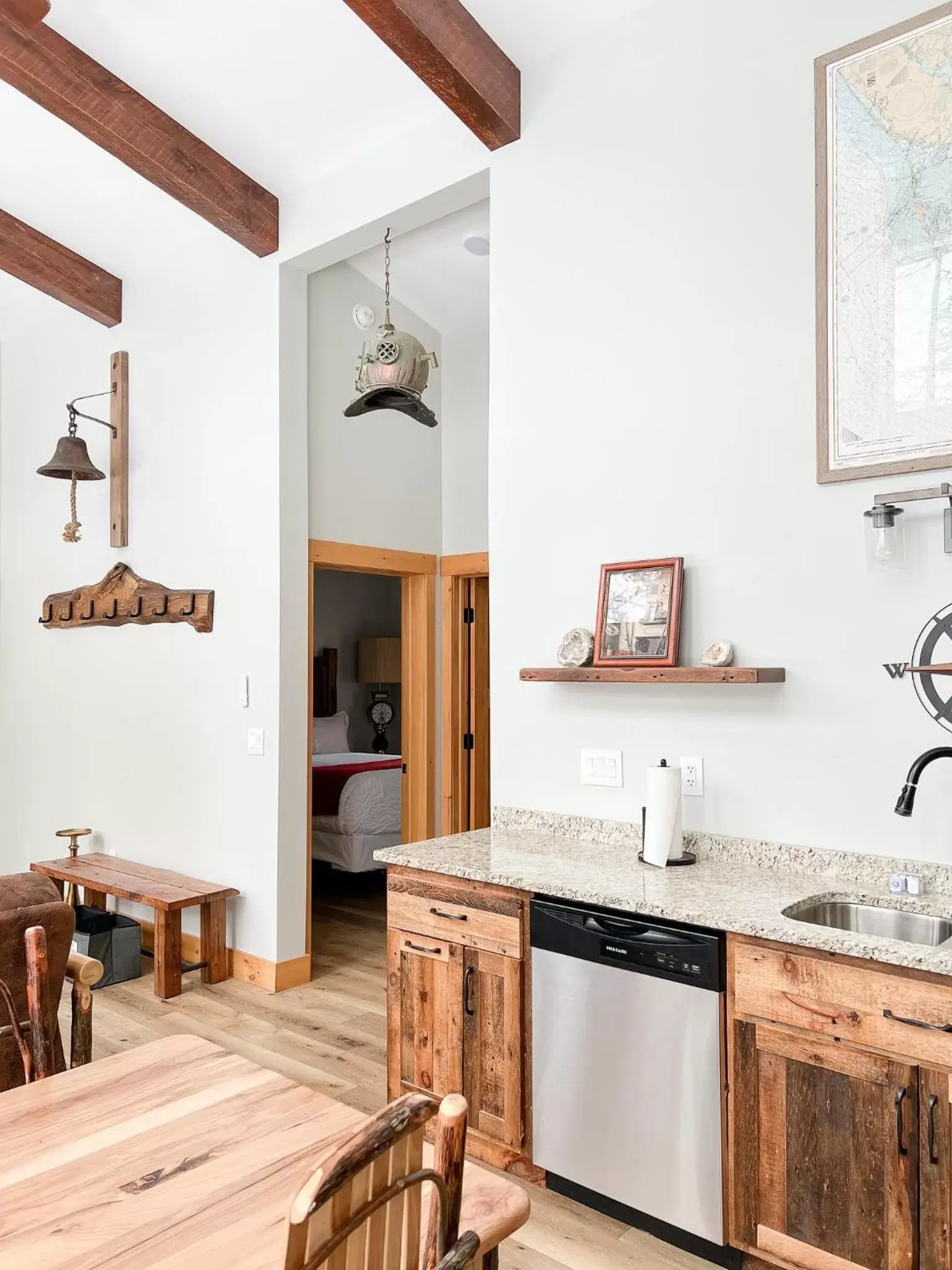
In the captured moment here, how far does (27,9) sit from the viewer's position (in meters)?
2.74

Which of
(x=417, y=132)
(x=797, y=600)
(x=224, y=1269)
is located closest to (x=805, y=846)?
(x=797, y=600)

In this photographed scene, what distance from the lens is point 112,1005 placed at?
423 centimetres

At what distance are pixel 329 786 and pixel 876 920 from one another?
4.41 meters

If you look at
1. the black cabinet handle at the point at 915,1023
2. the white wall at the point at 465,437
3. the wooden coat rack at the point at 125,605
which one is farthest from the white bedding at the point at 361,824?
the black cabinet handle at the point at 915,1023

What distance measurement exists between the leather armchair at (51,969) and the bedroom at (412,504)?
2.72 metres

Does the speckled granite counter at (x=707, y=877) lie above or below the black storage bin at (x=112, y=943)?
above

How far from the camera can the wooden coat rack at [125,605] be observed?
15.6 ft

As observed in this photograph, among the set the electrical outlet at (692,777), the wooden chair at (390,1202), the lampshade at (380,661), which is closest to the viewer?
the wooden chair at (390,1202)

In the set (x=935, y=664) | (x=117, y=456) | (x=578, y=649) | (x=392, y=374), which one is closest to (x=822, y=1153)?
(x=935, y=664)

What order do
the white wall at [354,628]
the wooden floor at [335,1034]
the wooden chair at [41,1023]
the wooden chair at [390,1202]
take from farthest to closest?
the white wall at [354,628]
the wooden floor at [335,1034]
the wooden chair at [41,1023]
the wooden chair at [390,1202]

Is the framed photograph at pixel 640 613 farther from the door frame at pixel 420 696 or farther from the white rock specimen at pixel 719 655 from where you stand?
the door frame at pixel 420 696

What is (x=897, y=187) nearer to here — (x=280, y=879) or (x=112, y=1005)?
(x=280, y=879)

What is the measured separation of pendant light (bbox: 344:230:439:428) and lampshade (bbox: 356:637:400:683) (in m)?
5.09

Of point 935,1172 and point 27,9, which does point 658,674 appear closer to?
point 935,1172
